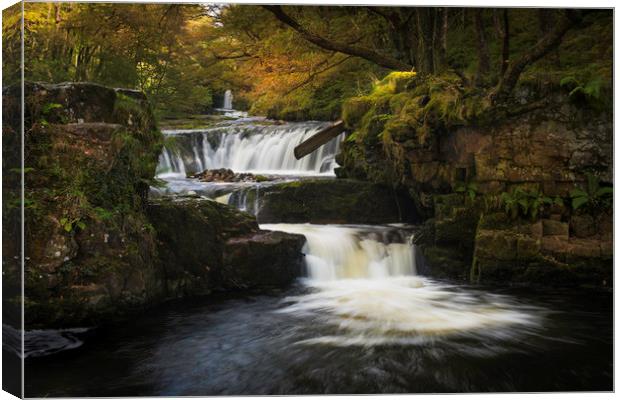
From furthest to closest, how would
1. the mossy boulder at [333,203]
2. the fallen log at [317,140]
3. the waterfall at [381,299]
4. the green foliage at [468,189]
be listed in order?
the mossy boulder at [333,203] < the fallen log at [317,140] < the green foliage at [468,189] < the waterfall at [381,299]

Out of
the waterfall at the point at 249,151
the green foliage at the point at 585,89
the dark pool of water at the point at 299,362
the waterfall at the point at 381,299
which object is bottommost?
the dark pool of water at the point at 299,362

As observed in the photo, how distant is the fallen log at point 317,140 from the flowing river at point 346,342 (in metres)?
1.19

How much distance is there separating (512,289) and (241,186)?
10.7ft


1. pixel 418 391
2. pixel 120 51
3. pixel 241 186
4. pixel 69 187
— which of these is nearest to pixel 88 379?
pixel 69 187

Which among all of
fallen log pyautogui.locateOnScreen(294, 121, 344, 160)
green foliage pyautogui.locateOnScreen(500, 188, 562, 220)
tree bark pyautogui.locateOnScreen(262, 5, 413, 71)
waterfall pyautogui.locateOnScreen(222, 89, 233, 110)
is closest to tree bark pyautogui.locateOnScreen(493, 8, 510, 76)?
tree bark pyautogui.locateOnScreen(262, 5, 413, 71)

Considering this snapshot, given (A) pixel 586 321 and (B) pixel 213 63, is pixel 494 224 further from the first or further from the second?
(B) pixel 213 63

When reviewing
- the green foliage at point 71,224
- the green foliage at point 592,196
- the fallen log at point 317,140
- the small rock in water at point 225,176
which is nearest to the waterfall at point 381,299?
the small rock in water at point 225,176

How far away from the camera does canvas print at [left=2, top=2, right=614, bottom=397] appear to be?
3.39 metres

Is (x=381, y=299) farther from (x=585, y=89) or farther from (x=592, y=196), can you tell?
(x=585, y=89)

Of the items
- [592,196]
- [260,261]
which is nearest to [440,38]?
[592,196]

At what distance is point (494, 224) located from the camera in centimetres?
540

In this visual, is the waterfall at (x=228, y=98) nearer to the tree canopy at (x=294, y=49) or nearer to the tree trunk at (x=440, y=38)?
the tree canopy at (x=294, y=49)

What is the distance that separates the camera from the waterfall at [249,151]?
19.1ft

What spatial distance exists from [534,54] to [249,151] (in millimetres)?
3337
